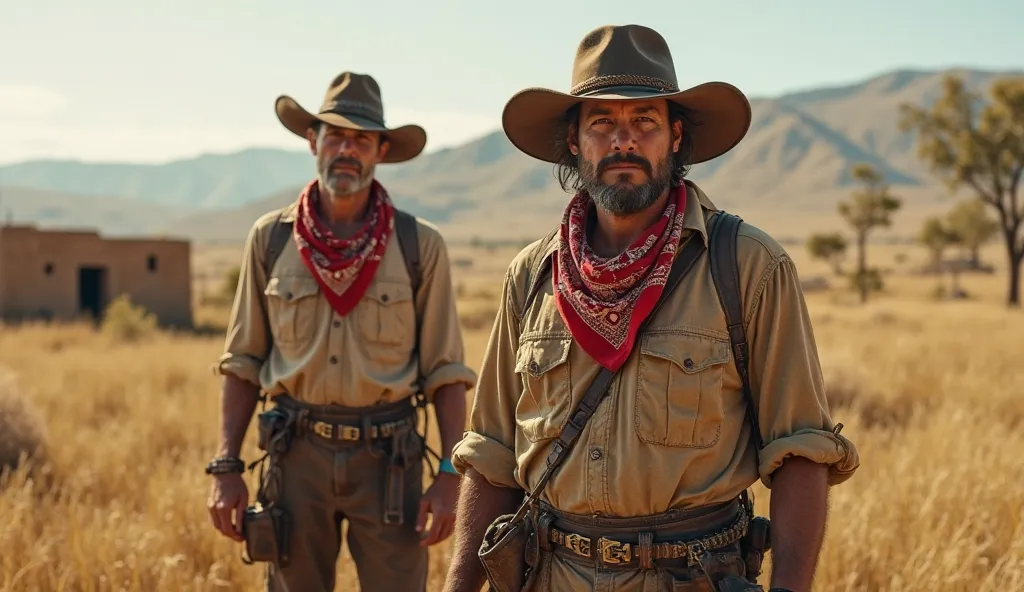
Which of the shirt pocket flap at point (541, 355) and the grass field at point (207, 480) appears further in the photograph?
the grass field at point (207, 480)

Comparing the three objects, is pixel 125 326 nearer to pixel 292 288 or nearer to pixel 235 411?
pixel 235 411

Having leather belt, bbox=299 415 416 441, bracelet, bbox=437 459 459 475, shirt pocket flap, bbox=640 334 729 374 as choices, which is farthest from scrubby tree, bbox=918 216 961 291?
shirt pocket flap, bbox=640 334 729 374

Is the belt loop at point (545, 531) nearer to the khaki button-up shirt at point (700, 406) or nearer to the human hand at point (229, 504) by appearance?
the khaki button-up shirt at point (700, 406)

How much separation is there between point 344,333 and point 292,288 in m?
0.29

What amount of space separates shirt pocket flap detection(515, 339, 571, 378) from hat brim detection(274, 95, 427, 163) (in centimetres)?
A: 196

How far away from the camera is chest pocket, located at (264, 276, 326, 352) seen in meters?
3.87

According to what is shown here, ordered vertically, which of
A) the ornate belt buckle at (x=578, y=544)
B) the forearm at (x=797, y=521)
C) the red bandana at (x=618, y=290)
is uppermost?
the red bandana at (x=618, y=290)

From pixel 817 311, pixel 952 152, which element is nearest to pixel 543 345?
pixel 817 311

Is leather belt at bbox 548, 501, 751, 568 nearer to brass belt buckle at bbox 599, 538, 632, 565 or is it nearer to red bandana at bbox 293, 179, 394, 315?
brass belt buckle at bbox 599, 538, 632, 565

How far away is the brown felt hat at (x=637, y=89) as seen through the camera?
8.07 feet

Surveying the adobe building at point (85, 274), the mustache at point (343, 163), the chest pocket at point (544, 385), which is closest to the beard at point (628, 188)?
the chest pocket at point (544, 385)

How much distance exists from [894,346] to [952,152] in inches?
777

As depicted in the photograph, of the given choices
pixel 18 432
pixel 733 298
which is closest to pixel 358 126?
pixel 733 298

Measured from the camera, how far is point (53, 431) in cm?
805
